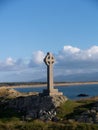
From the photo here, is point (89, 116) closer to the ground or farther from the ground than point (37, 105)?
closer to the ground

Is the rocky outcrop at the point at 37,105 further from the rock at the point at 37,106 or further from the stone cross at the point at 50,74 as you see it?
the stone cross at the point at 50,74

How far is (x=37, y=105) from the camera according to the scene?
4172cm

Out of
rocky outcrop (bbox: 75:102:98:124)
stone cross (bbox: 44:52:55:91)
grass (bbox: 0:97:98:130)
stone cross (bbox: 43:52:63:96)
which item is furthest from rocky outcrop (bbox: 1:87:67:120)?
rocky outcrop (bbox: 75:102:98:124)

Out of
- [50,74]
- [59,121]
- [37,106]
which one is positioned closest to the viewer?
[59,121]

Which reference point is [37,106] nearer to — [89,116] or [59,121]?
[89,116]

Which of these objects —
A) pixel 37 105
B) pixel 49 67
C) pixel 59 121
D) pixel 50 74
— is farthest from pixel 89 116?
pixel 49 67

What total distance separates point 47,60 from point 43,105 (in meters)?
4.23

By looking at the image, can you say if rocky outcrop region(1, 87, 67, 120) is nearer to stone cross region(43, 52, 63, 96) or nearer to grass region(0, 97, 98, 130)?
grass region(0, 97, 98, 130)

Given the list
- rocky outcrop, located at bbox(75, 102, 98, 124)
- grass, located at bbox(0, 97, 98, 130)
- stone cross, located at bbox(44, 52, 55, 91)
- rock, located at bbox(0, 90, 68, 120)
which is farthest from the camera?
stone cross, located at bbox(44, 52, 55, 91)

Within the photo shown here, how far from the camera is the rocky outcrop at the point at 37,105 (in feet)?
130

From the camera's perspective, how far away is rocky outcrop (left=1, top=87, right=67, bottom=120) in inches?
1560

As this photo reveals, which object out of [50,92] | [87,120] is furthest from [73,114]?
[50,92]

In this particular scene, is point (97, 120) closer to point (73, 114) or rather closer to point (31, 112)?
point (73, 114)

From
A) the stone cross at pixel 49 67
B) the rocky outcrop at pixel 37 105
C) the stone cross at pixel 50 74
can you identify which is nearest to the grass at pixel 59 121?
the rocky outcrop at pixel 37 105
